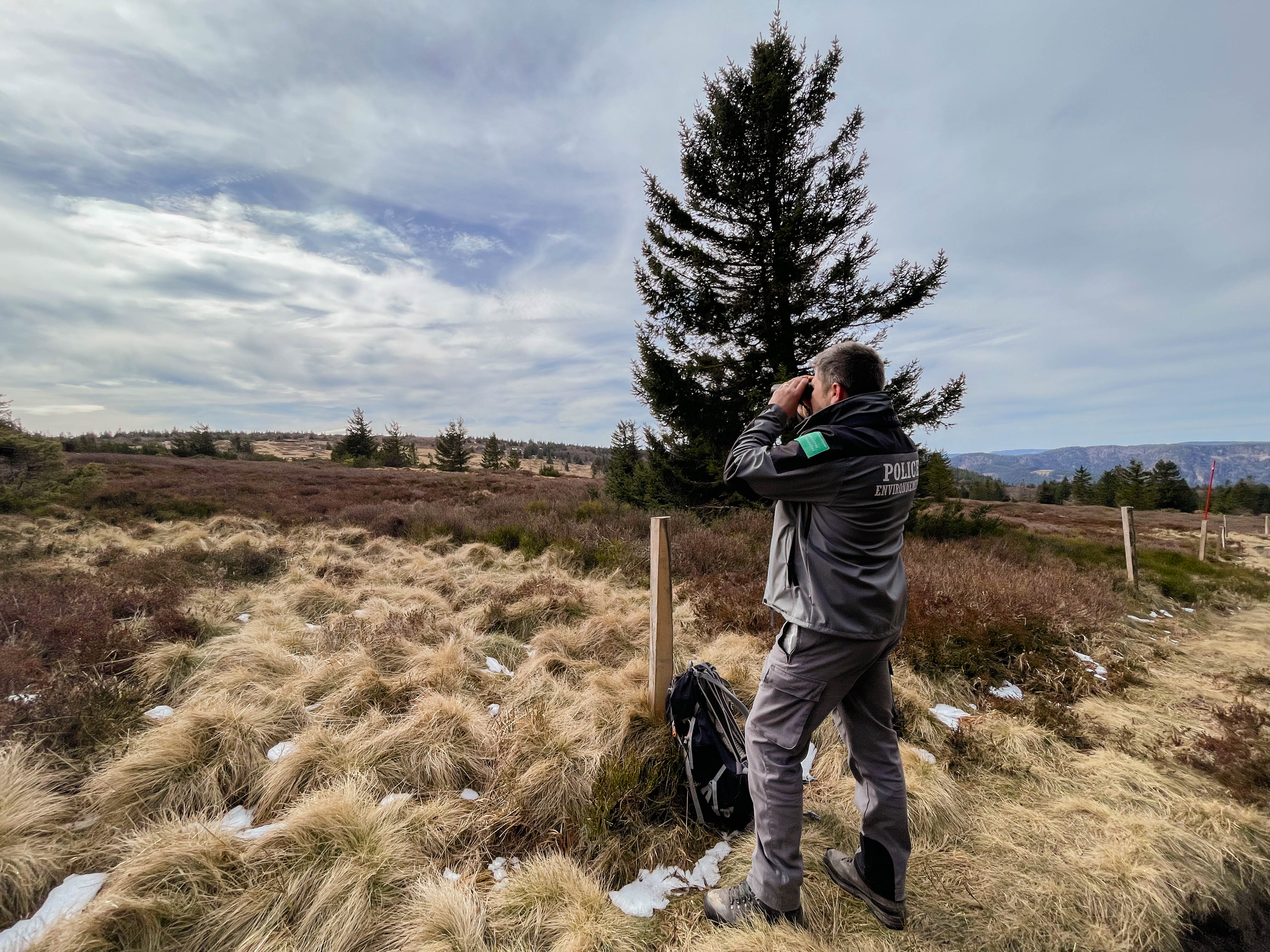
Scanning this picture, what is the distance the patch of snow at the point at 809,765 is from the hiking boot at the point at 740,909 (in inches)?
42.5

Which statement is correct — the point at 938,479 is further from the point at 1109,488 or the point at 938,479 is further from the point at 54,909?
the point at 1109,488

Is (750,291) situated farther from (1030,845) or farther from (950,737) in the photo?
(1030,845)

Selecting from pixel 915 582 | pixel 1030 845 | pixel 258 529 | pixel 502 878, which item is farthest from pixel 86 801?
pixel 258 529

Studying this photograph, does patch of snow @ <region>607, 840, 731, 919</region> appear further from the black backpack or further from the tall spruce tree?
the tall spruce tree

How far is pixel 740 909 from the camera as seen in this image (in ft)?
6.48

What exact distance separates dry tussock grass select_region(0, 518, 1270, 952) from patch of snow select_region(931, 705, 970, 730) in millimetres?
116

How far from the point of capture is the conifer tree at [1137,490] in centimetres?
3866

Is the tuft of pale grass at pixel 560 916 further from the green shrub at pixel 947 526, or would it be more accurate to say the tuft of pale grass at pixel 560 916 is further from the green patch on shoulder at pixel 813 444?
the green shrub at pixel 947 526

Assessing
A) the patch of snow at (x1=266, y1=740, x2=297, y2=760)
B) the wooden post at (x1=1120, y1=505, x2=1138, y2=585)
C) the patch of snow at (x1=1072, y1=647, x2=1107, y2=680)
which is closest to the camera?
the patch of snow at (x1=266, y1=740, x2=297, y2=760)

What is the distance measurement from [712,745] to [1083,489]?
63.3m

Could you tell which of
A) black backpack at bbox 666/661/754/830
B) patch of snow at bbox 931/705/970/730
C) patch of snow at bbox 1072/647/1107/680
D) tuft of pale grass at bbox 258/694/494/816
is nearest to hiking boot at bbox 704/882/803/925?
black backpack at bbox 666/661/754/830

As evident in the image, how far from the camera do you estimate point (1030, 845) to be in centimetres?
250

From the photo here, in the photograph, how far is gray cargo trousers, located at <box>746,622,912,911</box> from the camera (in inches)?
73.6

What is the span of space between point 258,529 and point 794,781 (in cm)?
1098
